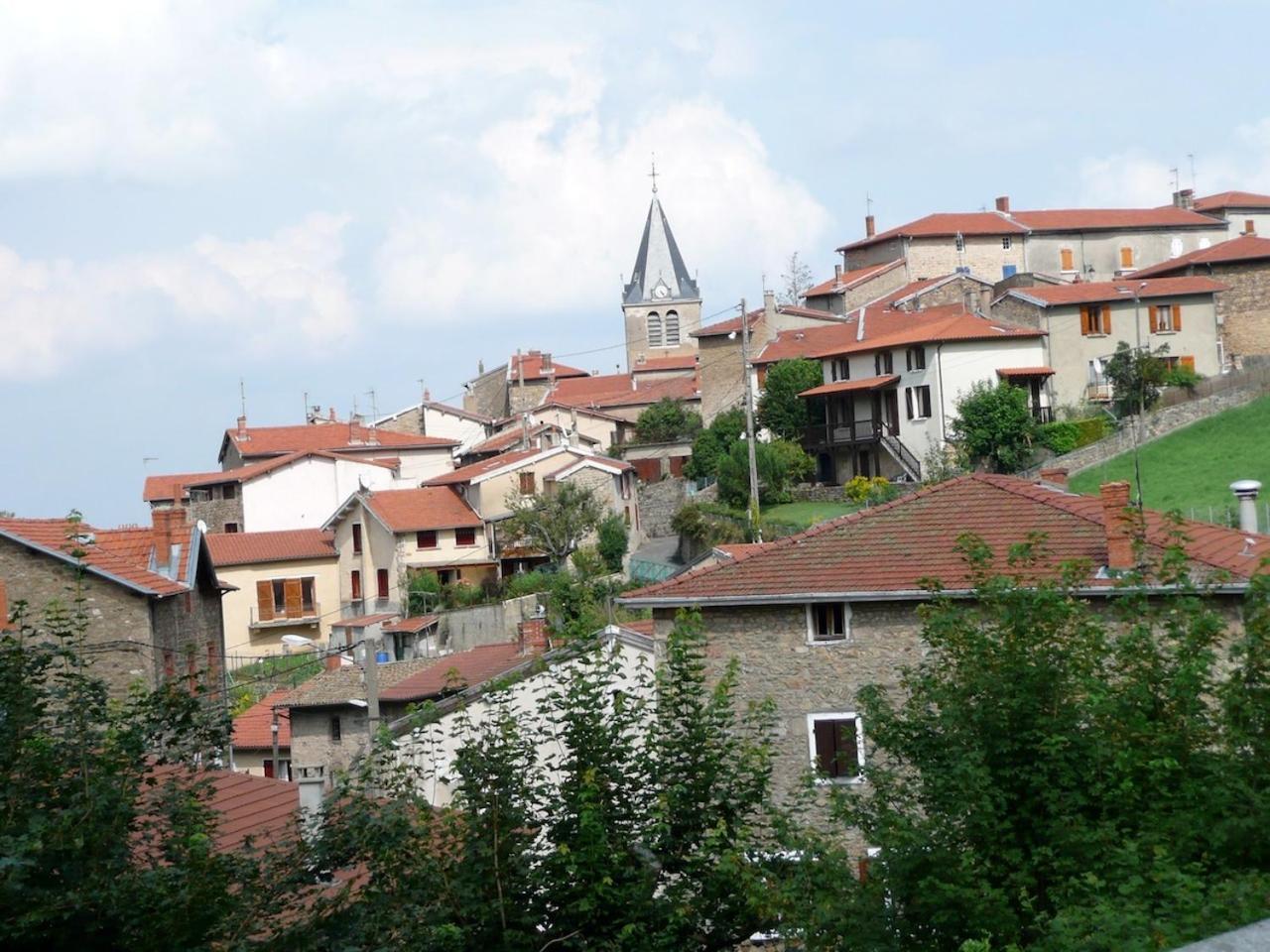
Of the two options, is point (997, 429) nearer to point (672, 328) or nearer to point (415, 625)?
point (415, 625)

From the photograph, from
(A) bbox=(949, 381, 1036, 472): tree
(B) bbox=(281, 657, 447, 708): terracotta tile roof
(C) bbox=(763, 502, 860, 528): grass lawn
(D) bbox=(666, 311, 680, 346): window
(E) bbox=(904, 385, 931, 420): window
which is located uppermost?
(D) bbox=(666, 311, 680, 346): window

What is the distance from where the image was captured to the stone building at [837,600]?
22.1m

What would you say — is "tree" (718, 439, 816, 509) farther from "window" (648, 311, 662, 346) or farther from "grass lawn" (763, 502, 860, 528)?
"window" (648, 311, 662, 346)

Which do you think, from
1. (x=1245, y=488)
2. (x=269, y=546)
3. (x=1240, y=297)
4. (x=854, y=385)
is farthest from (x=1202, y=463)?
(x=269, y=546)

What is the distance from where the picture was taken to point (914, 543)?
2308 centimetres

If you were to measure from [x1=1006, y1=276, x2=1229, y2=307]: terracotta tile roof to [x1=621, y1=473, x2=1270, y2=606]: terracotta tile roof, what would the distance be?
1400 inches

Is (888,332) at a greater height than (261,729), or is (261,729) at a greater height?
(888,332)

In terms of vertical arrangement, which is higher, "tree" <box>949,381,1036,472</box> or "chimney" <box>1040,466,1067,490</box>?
"tree" <box>949,381,1036,472</box>

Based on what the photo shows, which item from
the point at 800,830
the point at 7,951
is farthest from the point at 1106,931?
the point at 7,951

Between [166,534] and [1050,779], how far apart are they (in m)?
20.2

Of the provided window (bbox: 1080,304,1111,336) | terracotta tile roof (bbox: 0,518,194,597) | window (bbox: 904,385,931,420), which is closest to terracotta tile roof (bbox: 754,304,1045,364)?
window (bbox: 904,385,931,420)

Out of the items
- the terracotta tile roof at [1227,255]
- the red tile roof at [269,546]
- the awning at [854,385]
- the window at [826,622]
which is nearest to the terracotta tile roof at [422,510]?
the red tile roof at [269,546]

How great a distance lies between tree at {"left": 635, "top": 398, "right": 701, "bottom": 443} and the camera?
70.8 metres

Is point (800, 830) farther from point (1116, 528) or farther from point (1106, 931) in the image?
point (1116, 528)
